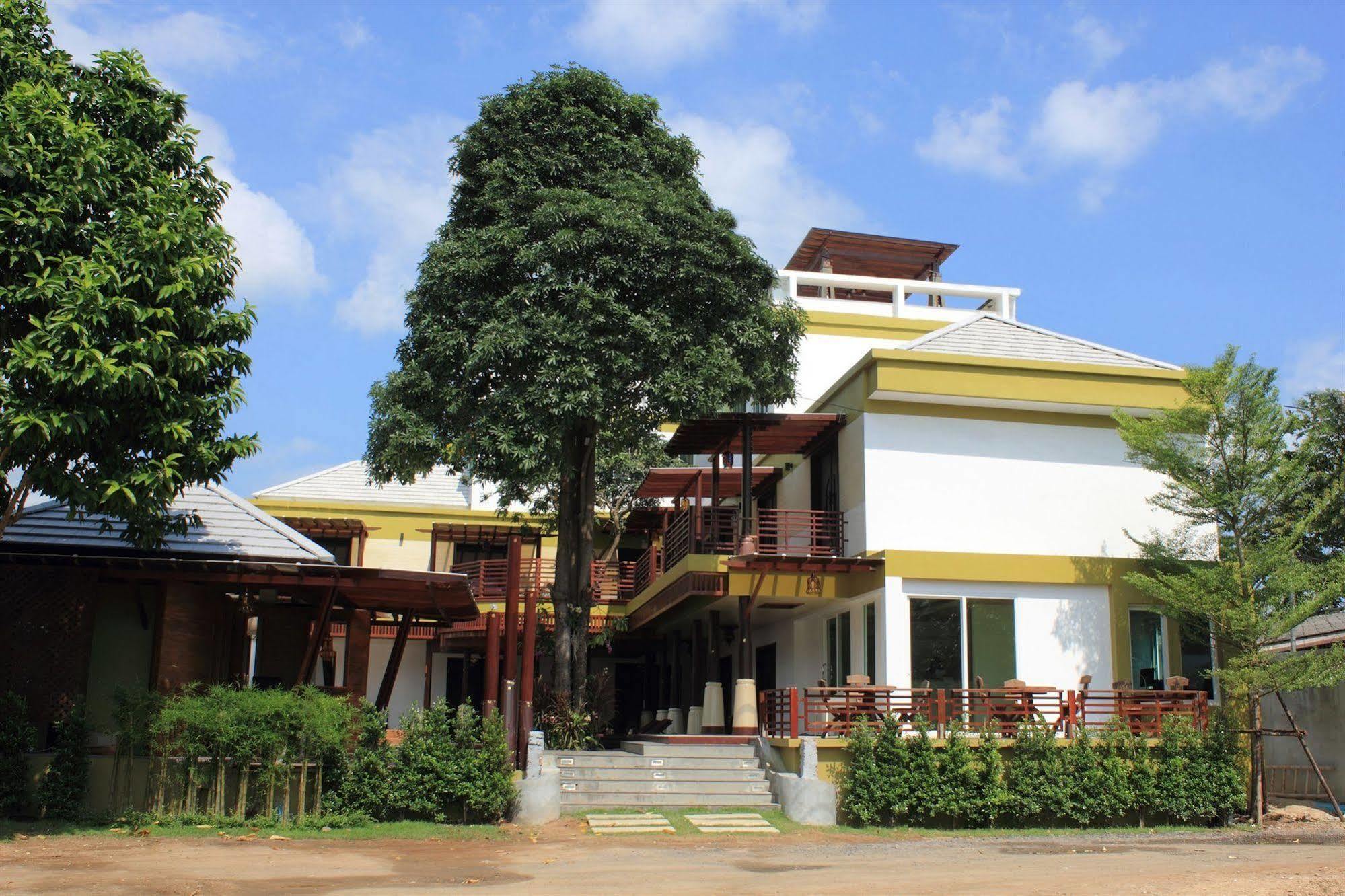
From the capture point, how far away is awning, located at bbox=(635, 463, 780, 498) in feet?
83.7

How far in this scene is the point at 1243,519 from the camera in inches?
678

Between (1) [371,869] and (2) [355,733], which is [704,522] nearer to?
(2) [355,733]

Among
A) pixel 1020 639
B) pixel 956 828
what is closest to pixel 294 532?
pixel 956 828

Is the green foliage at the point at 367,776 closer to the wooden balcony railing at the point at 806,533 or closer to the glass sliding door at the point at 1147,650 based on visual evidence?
the wooden balcony railing at the point at 806,533

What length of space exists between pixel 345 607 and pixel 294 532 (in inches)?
152

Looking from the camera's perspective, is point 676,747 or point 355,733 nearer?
point 355,733

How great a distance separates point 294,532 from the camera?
1653 centimetres

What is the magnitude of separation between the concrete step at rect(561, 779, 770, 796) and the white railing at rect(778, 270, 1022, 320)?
15.7 m

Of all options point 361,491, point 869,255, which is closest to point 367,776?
point 361,491

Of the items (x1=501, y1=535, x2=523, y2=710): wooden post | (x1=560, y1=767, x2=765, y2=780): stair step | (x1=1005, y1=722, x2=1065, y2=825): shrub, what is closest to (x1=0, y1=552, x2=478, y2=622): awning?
(x1=501, y1=535, x2=523, y2=710): wooden post

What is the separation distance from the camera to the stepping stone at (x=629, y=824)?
14.6 metres

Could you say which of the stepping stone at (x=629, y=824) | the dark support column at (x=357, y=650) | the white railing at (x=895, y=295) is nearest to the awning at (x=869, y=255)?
the white railing at (x=895, y=295)

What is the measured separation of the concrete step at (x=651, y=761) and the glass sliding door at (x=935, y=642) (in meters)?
3.00

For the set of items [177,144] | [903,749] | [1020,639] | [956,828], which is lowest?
[956,828]
